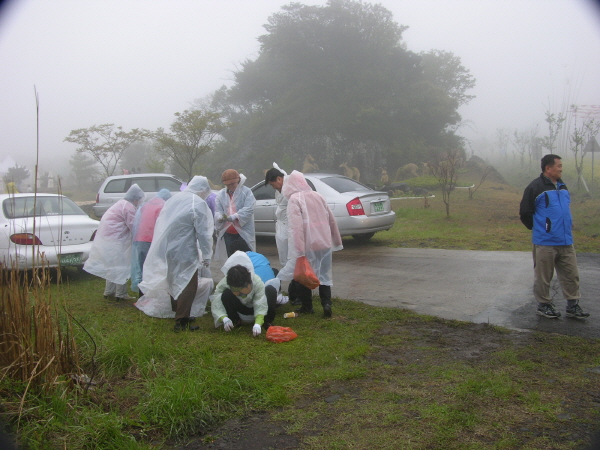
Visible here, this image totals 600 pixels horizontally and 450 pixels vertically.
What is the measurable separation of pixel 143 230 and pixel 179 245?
122cm

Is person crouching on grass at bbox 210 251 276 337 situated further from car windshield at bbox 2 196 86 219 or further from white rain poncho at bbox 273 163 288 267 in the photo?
car windshield at bbox 2 196 86 219

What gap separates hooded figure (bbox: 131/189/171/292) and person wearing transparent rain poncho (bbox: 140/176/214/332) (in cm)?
90

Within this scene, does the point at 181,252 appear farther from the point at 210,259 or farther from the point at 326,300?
the point at 326,300

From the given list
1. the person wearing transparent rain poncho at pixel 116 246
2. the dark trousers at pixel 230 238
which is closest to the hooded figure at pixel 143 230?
the person wearing transparent rain poncho at pixel 116 246

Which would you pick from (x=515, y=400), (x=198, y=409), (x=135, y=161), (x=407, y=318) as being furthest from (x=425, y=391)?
(x=135, y=161)

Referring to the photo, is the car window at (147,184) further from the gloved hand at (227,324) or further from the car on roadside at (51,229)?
the gloved hand at (227,324)

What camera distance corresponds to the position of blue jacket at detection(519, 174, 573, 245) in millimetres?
4824

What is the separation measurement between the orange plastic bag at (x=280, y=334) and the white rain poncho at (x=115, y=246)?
269 centimetres

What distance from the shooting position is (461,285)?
631cm

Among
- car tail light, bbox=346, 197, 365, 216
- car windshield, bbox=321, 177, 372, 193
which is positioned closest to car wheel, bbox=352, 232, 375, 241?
car windshield, bbox=321, 177, 372, 193

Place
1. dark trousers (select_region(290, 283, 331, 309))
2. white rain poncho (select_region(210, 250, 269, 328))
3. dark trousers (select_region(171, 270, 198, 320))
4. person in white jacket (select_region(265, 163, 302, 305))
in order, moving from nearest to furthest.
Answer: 1. white rain poncho (select_region(210, 250, 269, 328))
2. dark trousers (select_region(171, 270, 198, 320))
3. dark trousers (select_region(290, 283, 331, 309))
4. person in white jacket (select_region(265, 163, 302, 305))

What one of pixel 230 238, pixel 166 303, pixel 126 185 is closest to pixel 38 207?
pixel 230 238

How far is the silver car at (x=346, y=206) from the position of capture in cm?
932

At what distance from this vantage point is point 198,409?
3006 millimetres
